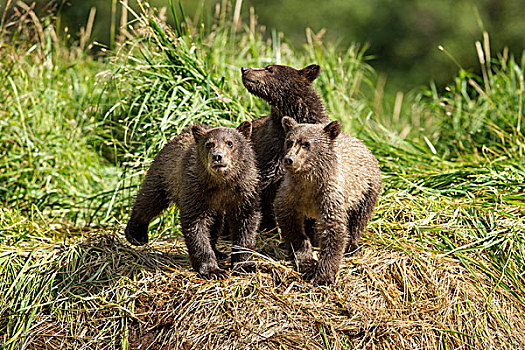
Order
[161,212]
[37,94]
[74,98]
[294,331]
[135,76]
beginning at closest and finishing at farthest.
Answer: [294,331] → [161,212] → [135,76] → [37,94] → [74,98]

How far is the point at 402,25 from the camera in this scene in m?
18.0

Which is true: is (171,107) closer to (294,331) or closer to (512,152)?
→ (294,331)

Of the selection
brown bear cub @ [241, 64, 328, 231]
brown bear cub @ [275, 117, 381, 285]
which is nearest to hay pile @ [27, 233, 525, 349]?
brown bear cub @ [275, 117, 381, 285]

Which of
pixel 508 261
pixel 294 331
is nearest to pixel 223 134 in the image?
pixel 294 331

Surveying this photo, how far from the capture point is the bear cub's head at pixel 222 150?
3.63 m

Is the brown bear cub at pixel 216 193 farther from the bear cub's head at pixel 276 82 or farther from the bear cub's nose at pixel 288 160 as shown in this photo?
the bear cub's head at pixel 276 82

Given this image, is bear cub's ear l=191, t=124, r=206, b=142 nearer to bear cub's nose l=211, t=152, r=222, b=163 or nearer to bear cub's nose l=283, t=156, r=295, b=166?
bear cub's nose l=211, t=152, r=222, b=163

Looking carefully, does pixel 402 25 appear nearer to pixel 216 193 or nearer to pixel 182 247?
pixel 182 247

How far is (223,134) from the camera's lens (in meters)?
3.74

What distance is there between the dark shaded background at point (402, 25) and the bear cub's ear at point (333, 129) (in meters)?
12.4

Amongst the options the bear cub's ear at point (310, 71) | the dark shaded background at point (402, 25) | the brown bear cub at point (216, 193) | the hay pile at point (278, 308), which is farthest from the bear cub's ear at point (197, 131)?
the dark shaded background at point (402, 25)

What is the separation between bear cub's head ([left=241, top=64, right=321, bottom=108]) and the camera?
4.35 meters

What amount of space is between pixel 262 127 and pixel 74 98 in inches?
118

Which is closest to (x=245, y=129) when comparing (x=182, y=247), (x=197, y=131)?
(x=197, y=131)
